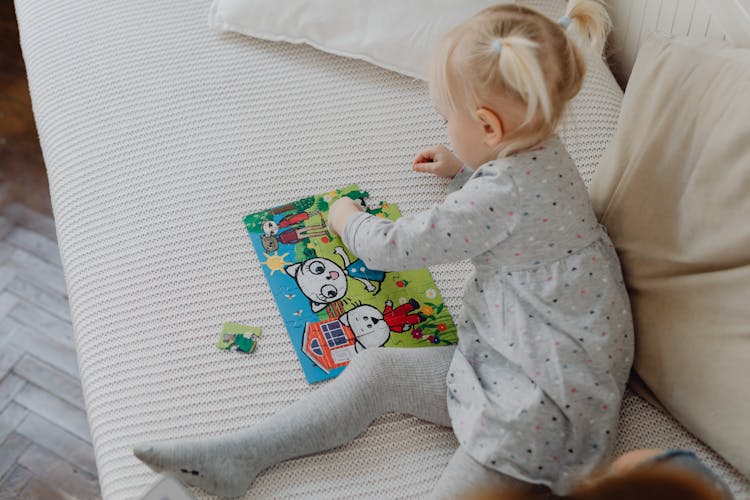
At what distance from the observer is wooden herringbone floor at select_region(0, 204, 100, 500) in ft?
4.80

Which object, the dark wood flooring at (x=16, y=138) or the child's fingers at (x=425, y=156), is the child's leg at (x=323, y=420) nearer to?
the child's fingers at (x=425, y=156)

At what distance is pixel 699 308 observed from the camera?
3.37ft

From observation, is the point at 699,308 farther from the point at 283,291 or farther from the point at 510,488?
the point at 283,291

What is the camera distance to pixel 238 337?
113 centimetres

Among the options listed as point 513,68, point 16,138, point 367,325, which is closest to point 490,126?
point 513,68

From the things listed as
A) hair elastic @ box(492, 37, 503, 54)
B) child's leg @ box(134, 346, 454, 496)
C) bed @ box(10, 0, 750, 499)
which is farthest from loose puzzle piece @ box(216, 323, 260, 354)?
hair elastic @ box(492, 37, 503, 54)

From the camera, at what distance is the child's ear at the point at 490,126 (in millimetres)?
991

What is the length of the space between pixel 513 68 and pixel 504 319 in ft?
1.10

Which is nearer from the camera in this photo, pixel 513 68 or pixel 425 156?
pixel 513 68

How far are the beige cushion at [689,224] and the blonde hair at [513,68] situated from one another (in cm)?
18

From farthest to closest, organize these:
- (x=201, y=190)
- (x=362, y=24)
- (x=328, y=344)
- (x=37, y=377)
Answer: (x=37, y=377), (x=362, y=24), (x=201, y=190), (x=328, y=344)

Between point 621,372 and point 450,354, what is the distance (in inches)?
9.3

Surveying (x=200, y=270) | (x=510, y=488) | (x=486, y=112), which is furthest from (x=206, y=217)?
(x=510, y=488)

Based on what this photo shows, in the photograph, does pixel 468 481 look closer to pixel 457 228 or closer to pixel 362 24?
pixel 457 228
